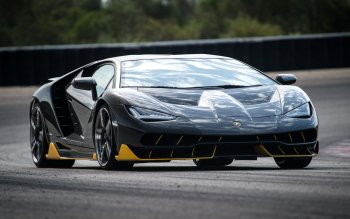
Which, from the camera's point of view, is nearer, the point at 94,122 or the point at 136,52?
the point at 94,122

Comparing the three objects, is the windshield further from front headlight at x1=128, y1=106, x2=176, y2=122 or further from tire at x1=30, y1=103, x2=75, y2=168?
tire at x1=30, y1=103, x2=75, y2=168

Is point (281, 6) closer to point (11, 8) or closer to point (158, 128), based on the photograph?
point (11, 8)

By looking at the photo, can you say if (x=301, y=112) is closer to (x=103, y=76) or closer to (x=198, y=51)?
(x=103, y=76)

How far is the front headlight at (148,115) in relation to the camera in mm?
9156

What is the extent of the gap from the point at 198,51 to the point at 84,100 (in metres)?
17.9

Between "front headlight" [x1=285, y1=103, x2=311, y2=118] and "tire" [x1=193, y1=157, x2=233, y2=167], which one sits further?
"tire" [x1=193, y1=157, x2=233, y2=167]

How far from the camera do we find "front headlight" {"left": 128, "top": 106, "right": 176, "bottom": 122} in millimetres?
9156

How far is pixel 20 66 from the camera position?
87.6 ft

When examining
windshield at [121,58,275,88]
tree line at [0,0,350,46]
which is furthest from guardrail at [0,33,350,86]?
tree line at [0,0,350,46]

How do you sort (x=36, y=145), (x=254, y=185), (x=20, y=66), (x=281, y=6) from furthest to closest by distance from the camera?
(x=281, y=6) → (x=20, y=66) → (x=36, y=145) → (x=254, y=185)

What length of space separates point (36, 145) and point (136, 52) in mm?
16023

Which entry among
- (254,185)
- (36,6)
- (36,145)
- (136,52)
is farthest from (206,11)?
(254,185)

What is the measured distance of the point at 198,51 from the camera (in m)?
28.2

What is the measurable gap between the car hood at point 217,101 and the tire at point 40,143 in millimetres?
2164
